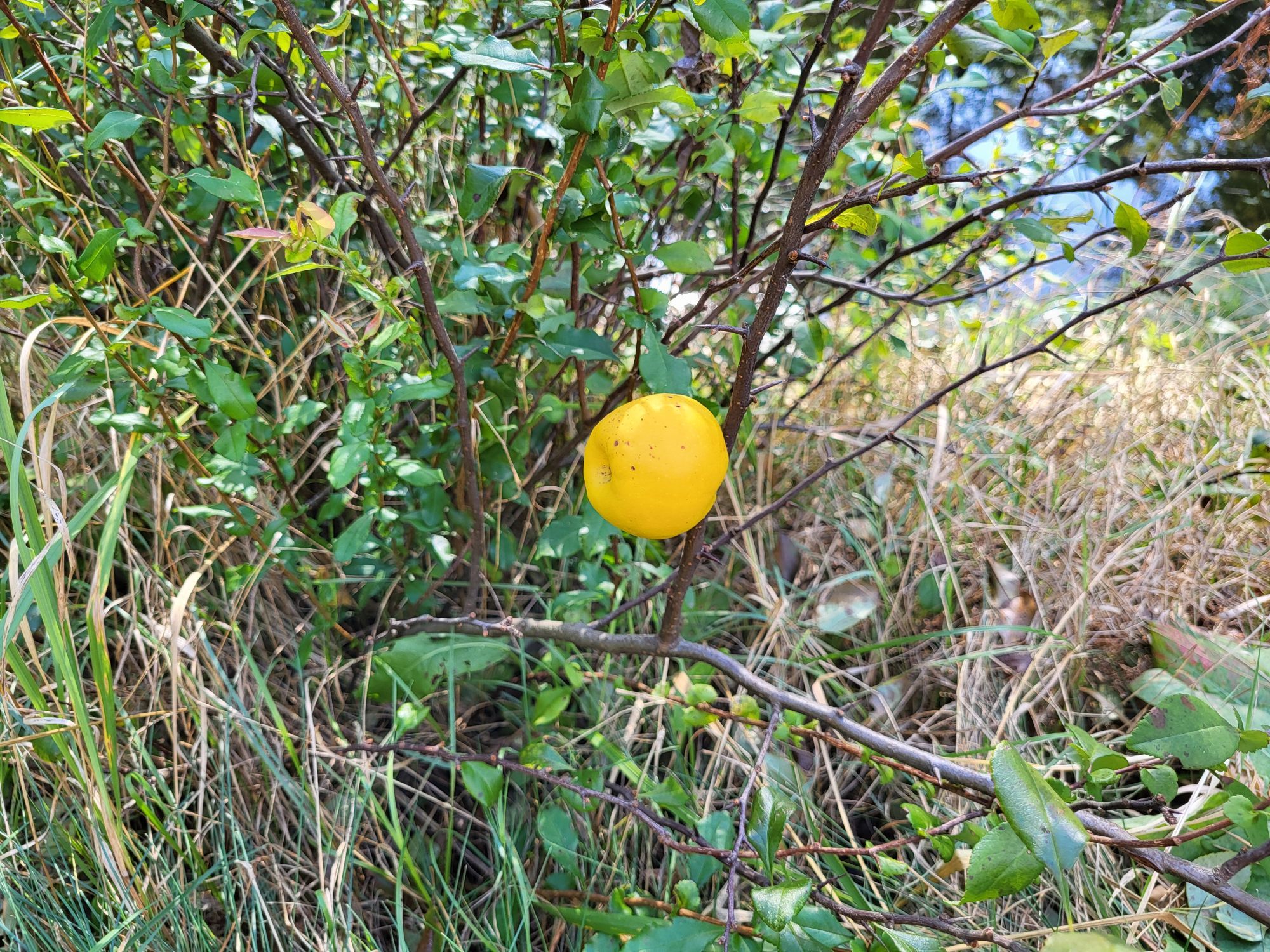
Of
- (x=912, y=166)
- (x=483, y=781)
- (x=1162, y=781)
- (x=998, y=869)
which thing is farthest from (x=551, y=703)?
(x=912, y=166)

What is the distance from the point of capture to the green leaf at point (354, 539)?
4.09 ft

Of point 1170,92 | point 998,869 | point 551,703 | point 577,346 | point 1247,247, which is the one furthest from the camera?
point 551,703

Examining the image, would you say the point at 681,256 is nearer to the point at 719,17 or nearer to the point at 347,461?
the point at 719,17

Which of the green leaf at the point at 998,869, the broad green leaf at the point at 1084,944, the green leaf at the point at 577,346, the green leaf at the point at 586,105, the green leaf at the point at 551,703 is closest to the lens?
the broad green leaf at the point at 1084,944

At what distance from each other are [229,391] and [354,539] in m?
0.28

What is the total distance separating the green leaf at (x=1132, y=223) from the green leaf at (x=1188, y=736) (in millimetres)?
570

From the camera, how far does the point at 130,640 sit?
1508 millimetres

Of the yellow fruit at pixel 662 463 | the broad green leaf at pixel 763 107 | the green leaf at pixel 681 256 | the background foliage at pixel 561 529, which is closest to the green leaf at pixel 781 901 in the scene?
the background foliage at pixel 561 529

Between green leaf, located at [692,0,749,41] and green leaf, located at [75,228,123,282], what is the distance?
78 centimetres

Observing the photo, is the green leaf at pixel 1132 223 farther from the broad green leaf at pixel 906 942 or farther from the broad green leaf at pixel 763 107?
the broad green leaf at pixel 906 942

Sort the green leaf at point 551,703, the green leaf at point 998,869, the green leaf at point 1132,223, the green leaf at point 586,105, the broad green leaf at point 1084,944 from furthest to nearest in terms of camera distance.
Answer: the green leaf at point 551,703 < the green leaf at point 1132,223 < the green leaf at point 586,105 < the green leaf at point 998,869 < the broad green leaf at point 1084,944

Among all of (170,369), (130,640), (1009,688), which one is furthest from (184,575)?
(1009,688)

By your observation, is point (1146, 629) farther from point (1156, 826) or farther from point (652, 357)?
point (652, 357)

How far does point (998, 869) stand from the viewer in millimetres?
782
